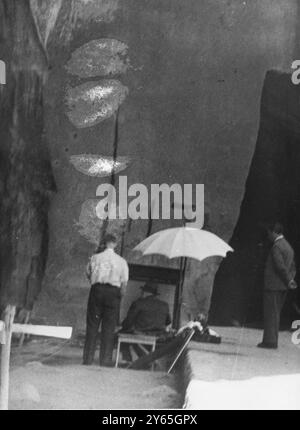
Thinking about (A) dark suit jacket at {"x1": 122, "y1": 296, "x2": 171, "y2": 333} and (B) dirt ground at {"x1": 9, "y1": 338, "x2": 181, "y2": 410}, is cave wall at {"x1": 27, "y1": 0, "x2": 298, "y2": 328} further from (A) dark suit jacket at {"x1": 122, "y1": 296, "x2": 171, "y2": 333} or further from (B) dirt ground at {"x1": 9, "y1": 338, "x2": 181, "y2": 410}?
(B) dirt ground at {"x1": 9, "y1": 338, "x2": 181, "y2": 410}

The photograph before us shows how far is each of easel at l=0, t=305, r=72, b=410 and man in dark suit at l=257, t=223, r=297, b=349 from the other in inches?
72.2

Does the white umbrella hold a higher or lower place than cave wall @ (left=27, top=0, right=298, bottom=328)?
lower

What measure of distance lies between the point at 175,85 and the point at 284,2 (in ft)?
4.21

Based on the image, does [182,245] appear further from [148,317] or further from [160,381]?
[160,381]

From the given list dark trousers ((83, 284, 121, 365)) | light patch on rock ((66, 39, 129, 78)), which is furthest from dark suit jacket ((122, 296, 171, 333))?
light patch on rock ((66, 39, 129, 78))

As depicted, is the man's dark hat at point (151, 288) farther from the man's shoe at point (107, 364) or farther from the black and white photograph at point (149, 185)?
the man's shoe at point (107, 364)

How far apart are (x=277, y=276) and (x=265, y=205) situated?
0.67 metres

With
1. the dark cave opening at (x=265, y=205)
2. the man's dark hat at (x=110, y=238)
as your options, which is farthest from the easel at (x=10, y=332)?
the dark cave opening at (x=265, y=205)

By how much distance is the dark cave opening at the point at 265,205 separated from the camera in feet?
22.0

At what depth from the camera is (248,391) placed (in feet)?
20.7

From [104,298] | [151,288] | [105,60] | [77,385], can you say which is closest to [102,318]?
[104,298]

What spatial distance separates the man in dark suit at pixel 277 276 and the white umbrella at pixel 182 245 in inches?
16.5

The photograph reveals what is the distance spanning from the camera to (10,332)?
6.40m

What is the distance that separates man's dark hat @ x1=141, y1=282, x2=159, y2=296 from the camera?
261 inches
